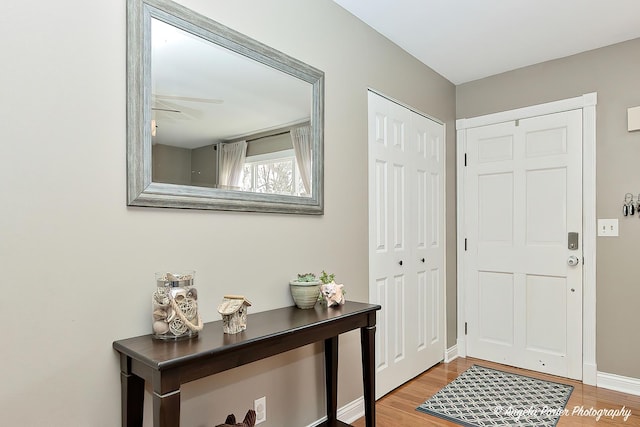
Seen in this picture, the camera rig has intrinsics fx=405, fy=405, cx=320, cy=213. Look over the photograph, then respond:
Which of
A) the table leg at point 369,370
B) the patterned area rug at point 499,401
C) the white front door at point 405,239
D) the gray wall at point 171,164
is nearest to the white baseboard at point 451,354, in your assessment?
the white front door at point 405,239

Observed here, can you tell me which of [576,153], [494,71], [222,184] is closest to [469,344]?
[576,153]

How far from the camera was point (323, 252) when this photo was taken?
2.25m

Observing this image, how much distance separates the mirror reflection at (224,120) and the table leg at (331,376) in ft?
2.75

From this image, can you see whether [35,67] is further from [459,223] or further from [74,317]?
[459,223]

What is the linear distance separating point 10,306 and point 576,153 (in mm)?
3443

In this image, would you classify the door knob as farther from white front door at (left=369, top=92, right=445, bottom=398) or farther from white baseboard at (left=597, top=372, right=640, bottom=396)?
white front door at (left=369, top=92, right=445, bottom=398)

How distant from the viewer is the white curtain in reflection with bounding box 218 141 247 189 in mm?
1771

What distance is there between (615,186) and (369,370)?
7.36 feet

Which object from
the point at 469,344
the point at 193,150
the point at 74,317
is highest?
the point at 193,150

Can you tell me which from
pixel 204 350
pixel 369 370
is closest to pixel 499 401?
pixel 369 370

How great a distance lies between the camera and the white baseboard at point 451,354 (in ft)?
11.2

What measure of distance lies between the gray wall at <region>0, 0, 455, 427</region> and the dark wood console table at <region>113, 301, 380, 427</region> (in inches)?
2.8

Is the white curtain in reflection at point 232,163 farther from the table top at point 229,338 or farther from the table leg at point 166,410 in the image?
the table leg at point 166,410

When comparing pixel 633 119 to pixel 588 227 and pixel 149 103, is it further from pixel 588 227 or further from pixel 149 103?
pixel 149 103
